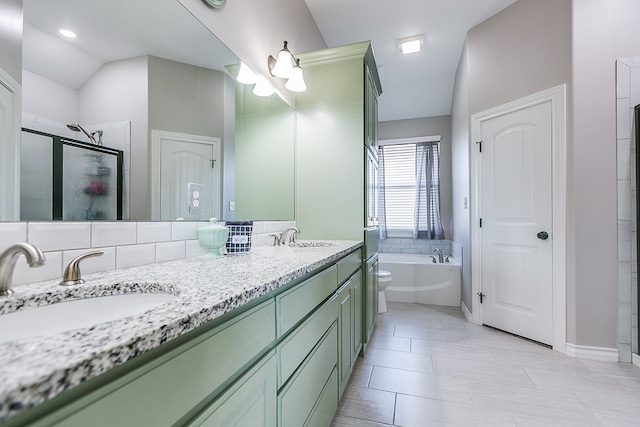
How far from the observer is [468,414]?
1.55m

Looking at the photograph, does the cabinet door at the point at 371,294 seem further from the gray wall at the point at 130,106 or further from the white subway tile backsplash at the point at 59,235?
the white subway tile backsplash at the point at 59,235

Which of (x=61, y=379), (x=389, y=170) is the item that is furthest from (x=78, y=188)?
(x=389, y=170)

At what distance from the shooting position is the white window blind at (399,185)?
4.82m

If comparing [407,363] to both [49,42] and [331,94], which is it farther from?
[49,42]

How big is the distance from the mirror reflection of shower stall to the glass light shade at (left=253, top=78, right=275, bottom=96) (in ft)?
3.80

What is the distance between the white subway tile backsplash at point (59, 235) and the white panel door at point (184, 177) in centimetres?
30

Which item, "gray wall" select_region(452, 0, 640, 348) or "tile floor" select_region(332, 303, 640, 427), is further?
"gray wall" select_region(452, 0, 640, 348)

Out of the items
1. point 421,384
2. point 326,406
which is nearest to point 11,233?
point 326,406

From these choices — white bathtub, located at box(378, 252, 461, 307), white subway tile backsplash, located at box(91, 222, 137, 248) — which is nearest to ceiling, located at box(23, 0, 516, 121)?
white subway tile backsplash, located at box(91, 222, 137, 248)

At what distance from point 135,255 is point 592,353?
301 centimetres

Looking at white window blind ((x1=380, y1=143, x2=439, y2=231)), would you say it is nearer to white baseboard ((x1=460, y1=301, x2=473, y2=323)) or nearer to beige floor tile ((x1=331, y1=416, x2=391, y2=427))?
white baseboard ((x1=460, y1=301, x2=473, y2=323))

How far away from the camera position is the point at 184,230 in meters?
1.27

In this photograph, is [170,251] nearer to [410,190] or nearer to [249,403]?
[249,403]

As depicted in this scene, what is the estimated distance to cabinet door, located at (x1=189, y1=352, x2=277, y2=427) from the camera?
574 mm
